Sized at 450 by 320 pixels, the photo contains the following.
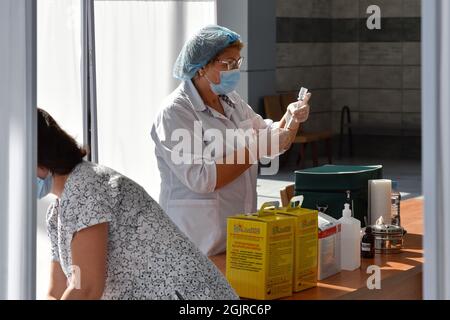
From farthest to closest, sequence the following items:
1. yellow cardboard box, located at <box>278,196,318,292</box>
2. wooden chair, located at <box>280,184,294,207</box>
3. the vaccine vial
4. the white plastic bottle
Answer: wooden chair, located at <box>280,184,294,207</box>, the vaccine vial, the white plastic bottle, yellow cardboard box, located at <box>278,196,318,292</box>

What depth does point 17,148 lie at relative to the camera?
7.97ft

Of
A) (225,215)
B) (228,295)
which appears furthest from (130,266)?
(225,215)

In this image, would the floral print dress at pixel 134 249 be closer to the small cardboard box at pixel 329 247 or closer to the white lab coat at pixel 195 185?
the small cardboard box at pixel 329 247

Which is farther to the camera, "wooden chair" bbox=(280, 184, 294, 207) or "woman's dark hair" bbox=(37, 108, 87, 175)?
"wooden chair" bbox=(280, 184, 294, 207)

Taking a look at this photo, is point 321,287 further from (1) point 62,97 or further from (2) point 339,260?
(1) point 62,97

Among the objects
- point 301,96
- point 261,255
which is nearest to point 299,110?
point 301,96

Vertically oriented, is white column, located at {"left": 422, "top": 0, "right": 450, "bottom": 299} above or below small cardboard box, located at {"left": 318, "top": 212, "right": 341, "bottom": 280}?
above

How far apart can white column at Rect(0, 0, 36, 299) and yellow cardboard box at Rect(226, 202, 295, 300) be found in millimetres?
609

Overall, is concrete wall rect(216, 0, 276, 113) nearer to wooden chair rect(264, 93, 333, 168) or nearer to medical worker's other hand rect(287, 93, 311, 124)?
wooden chair rect(264, 93, 333, 168)

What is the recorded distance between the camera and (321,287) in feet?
9.38

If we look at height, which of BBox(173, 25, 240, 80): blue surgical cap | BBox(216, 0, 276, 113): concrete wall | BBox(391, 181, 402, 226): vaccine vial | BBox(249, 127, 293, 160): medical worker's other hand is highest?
BBox(216, 0, 276, 113): concrete wall

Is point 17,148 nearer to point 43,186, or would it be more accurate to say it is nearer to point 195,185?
point 43,186

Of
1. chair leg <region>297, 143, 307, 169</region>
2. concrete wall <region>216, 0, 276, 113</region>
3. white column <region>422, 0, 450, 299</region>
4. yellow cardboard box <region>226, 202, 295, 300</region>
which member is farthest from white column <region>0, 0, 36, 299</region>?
chair leg <region>297, 143, 307, 169</region>

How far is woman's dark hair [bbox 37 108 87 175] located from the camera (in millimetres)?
2523
